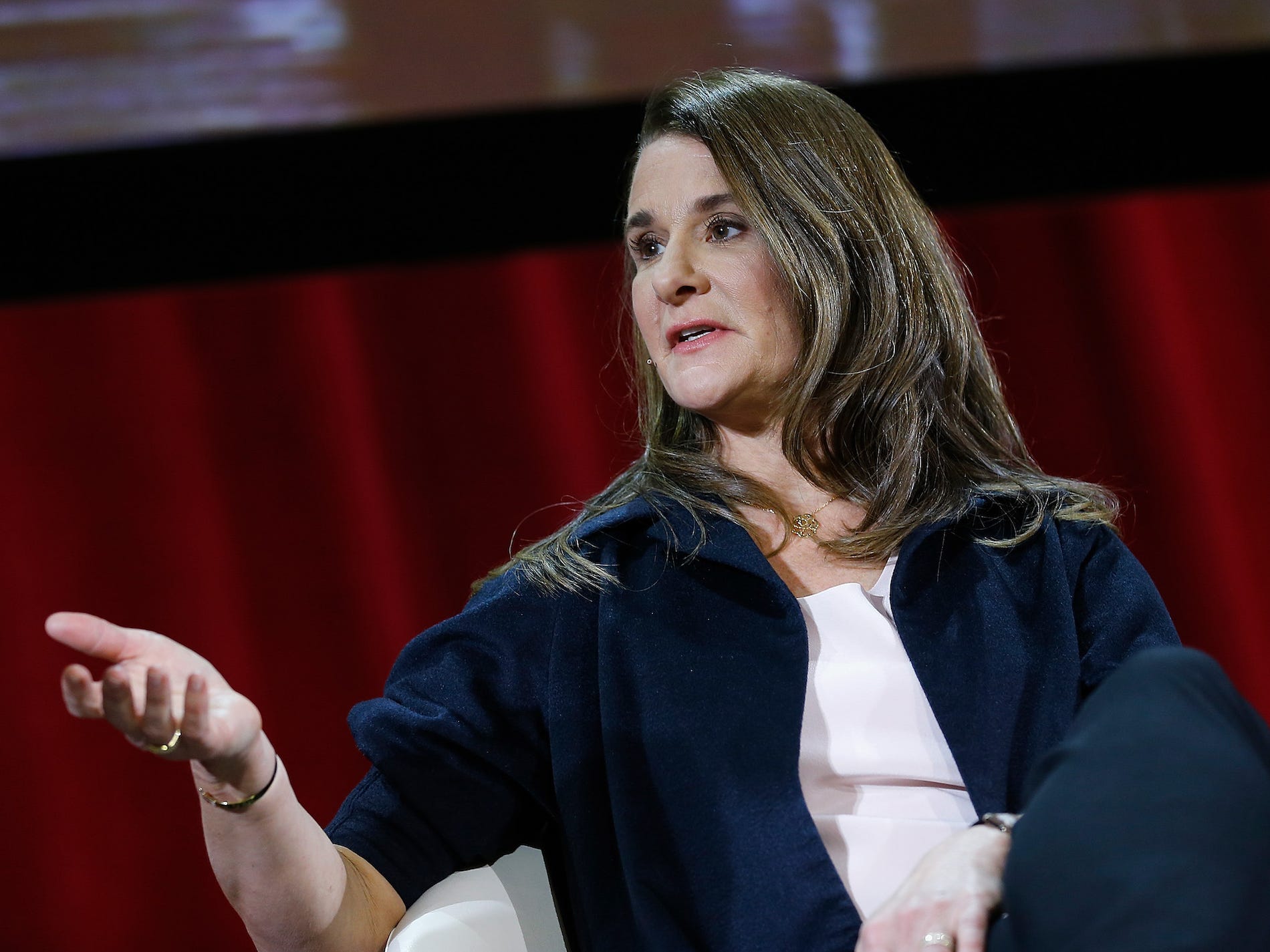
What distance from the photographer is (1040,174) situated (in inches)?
105

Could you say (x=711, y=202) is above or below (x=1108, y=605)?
above

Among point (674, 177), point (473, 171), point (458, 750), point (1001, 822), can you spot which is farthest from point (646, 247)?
point (473, 171)

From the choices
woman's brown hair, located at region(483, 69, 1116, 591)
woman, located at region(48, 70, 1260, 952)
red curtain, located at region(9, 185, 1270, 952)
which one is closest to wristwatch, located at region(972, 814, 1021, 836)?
woman, located at region(48, 70, 1260, 952)

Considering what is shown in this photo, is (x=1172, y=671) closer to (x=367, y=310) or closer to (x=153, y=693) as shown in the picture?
(x=153, y=693)

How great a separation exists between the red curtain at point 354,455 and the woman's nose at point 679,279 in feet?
3.73

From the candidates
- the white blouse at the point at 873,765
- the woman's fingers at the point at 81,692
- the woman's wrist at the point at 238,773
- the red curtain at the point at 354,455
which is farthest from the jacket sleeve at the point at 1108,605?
the red curtain at the point at 354,455

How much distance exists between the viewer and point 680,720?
1.12 m

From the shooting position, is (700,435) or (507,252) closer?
(700,435)

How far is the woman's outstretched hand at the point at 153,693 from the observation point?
764 millimetres

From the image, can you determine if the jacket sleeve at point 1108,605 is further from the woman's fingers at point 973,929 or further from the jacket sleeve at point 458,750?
the jacket sleeve at point 458,750

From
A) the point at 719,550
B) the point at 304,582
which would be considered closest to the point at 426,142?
the point at 304,582

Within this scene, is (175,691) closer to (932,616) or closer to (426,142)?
(932,616)

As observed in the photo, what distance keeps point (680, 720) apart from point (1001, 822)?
0.28 m

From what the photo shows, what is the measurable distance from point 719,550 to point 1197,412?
6.14 feet
